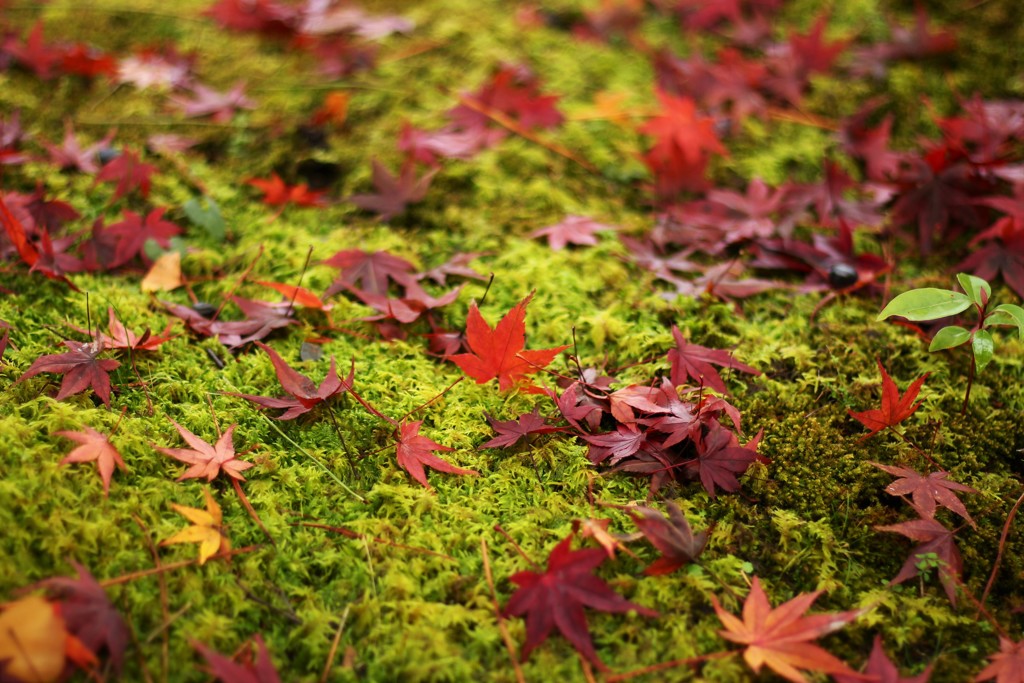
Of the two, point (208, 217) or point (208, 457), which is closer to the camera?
point (208, 457)

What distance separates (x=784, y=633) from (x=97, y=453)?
1352 mm

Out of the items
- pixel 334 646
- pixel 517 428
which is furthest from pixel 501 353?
pixel 334 646

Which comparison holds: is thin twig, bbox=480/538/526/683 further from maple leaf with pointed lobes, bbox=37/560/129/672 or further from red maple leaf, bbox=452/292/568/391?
maple leaf with pointed lobes, bbox=37/560/129/672

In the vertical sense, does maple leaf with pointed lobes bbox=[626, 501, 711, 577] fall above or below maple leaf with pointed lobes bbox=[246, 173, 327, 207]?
below

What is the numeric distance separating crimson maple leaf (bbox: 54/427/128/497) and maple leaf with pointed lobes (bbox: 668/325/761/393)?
1226mm

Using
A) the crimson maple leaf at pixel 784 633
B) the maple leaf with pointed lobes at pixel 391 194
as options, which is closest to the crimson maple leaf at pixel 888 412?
the crimson maple leaf at pixel 784 633

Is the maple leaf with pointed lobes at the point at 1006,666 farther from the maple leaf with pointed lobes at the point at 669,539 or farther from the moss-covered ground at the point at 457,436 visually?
the maple leaf with pointed lobes at the point at 669,539

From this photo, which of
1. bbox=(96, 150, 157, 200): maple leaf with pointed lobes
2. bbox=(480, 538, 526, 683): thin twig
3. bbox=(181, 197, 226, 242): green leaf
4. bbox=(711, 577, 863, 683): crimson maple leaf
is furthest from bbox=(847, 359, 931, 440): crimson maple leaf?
bbox=(96, 150, 157, 200): maple leaf with pointed lobes

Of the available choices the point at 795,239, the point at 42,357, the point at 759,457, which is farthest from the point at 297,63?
the point at 759,457

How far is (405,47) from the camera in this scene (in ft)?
10.1

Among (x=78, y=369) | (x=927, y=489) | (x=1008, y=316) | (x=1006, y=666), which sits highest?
(x=1008, y=316)

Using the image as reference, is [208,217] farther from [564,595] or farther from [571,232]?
[564,595]

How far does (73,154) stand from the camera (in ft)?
7.79

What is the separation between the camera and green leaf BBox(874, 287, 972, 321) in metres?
1.54
